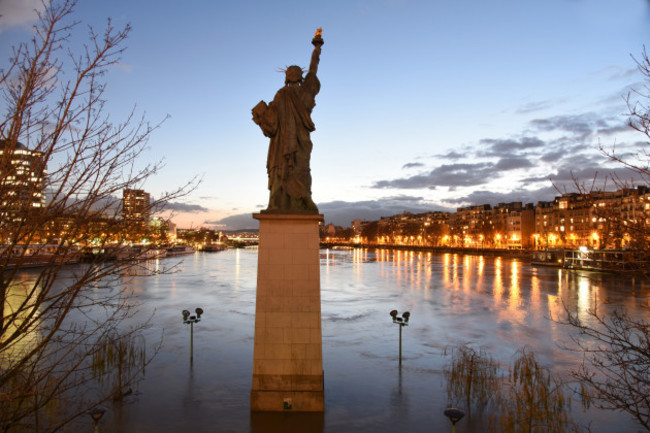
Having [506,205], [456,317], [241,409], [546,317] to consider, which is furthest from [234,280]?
[506,205]

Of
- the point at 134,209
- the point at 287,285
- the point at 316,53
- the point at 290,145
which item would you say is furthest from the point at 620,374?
the point at 134,209

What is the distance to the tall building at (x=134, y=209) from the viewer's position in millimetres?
5524

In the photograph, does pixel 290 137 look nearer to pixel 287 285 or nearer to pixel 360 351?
pixel 287 285

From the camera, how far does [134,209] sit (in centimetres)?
575

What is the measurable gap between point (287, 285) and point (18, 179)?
7.39m

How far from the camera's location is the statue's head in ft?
40.7

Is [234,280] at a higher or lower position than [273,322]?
lower

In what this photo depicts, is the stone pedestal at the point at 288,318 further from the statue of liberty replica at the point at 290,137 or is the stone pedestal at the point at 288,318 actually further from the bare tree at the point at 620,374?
the bare tree at the point at 620,374

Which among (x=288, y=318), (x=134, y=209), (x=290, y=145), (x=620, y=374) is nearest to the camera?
(x=134, y=209)

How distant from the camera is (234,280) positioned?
55.0 metres

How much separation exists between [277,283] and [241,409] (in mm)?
4074

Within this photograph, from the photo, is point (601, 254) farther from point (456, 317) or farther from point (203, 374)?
point (203, 374)

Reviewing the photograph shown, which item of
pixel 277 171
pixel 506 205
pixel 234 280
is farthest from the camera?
pixel 506 205

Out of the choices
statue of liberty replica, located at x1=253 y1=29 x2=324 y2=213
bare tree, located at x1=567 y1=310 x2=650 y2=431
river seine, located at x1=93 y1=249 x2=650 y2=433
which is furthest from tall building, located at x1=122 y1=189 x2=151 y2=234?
bare tree, located at x1=567 y1=310 x2=650 y2=431
